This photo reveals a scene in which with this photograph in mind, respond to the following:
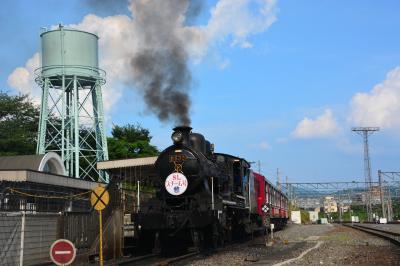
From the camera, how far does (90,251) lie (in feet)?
55.4

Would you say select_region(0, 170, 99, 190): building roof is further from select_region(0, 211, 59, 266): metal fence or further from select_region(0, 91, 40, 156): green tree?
select_region(0, 91, 40, 156): green tree

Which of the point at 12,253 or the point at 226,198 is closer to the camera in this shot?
the point at 12,253

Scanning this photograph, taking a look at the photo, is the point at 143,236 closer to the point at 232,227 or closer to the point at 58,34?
the point at 232,227

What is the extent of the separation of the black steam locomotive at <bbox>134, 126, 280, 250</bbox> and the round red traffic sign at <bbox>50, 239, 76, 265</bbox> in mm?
7175

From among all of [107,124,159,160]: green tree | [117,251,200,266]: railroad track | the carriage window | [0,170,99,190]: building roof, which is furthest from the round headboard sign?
[107,124,159,160]: green tree

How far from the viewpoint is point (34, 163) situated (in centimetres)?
2820

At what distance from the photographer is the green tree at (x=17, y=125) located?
5216 cm

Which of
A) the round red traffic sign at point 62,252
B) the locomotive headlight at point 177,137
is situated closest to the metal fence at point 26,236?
the round red traffic sign at point 62,252

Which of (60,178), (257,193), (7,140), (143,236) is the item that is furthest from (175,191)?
(7,140)

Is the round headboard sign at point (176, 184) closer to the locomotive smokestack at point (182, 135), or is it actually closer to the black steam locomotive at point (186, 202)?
the black steam locomotive at point (186, 202)

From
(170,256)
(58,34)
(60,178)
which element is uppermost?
(58,34)

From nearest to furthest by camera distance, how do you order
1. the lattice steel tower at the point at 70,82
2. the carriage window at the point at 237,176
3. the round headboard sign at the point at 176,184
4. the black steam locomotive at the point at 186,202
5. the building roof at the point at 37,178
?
the black steam locomotive at the point at 186,202 < the round headboard sign at the point at 176,184 < the building roof at the point at 37,178 < the carriage window at the point at 237,176 < the lattice steel tower at the point at 70,82

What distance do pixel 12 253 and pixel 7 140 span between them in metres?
39.9

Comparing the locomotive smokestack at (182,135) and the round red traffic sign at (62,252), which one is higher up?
the locomotive smokestack at (182,135)
